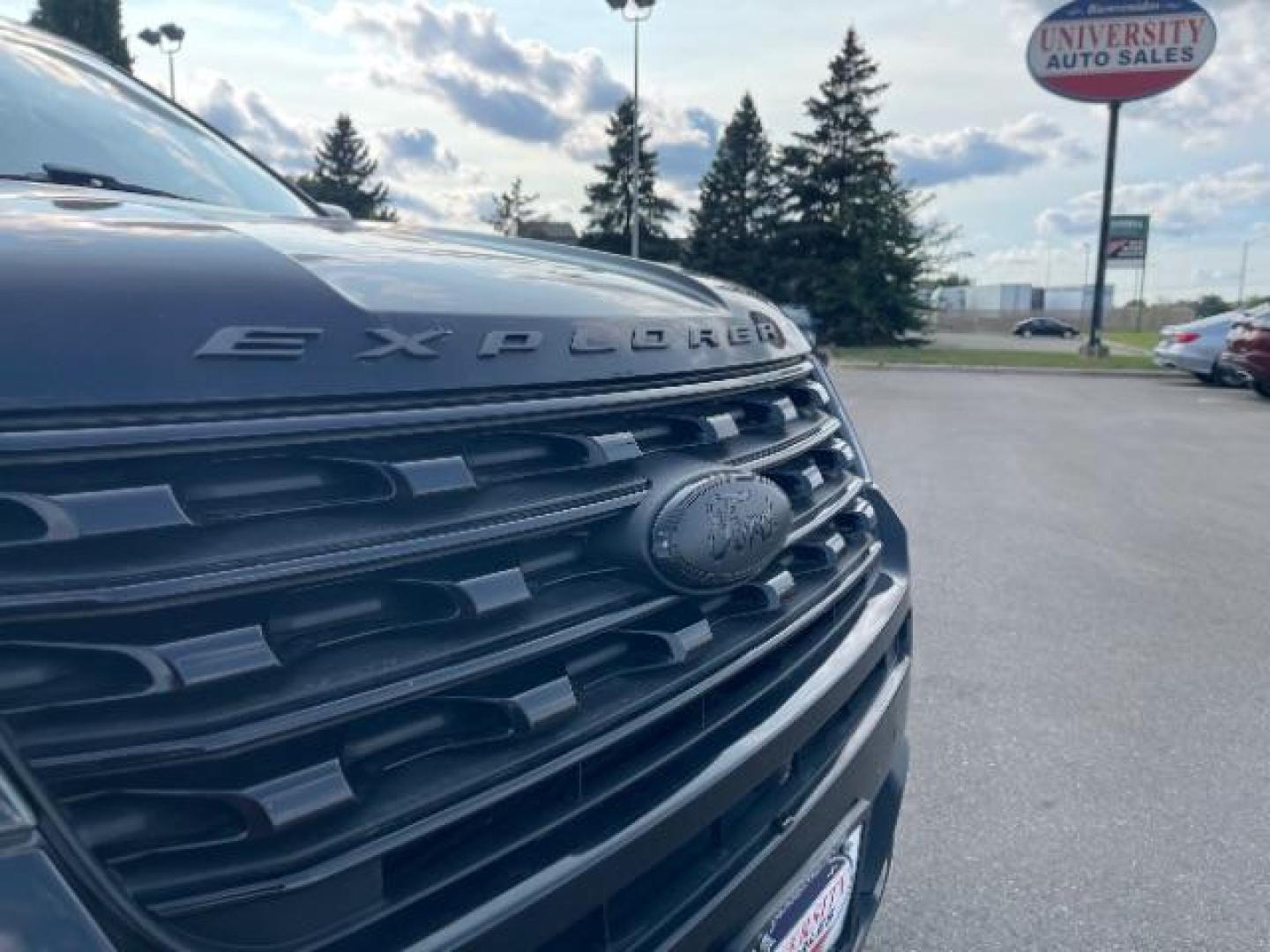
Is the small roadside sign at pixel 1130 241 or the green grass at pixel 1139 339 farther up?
the small roadside sign at pixel 1130 241

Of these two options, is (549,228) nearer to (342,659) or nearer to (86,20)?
(86,20)

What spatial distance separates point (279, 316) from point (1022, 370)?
22.3 metres

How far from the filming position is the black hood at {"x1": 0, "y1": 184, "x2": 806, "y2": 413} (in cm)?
90

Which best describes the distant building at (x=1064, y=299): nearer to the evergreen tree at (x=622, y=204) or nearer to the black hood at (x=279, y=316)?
the evergreen tree at (x=622, y=204)

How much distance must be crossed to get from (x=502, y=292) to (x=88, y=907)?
845 millimetres

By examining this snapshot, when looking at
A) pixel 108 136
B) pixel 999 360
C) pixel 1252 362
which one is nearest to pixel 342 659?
pixel 108 136

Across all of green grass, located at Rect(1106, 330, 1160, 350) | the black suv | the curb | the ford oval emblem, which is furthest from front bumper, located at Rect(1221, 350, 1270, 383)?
green grass, located at Rect(1106, 330, 1160, 350)

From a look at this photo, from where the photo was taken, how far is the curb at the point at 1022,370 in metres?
20.1

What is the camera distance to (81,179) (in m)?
2.11

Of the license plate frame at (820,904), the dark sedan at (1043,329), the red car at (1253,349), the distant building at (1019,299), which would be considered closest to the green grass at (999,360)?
the red car at (1253,349)

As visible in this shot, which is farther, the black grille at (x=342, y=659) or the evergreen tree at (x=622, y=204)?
the evergreen tree at (x=622, y=204)

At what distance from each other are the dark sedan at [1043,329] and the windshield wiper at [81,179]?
2609 inches

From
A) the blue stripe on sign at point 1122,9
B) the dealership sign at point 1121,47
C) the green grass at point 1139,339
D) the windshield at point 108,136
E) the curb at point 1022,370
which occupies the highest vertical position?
the blue stripe on sign at point 1122,9

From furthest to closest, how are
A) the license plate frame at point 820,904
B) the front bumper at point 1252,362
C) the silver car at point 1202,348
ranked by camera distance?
the silver car at point 1202,348, the front bumper at point 1252,362, the license plate frame at point 820,904
